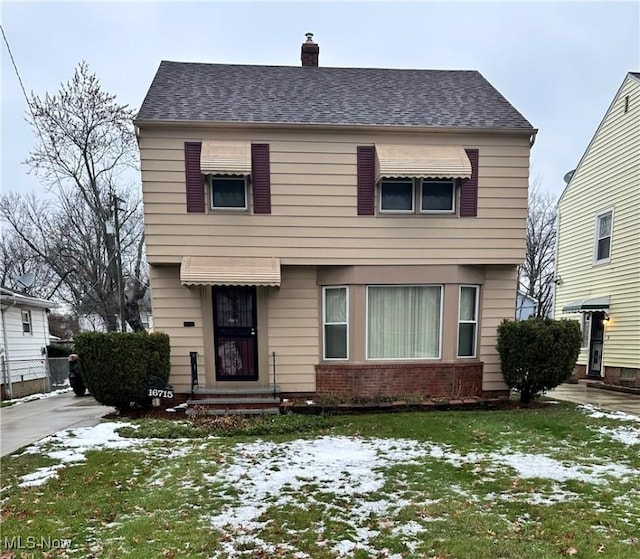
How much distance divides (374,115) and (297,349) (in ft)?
16.5

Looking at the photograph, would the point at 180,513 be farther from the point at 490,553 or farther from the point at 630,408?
the point at 630,408

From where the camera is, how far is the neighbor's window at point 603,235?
1138cm

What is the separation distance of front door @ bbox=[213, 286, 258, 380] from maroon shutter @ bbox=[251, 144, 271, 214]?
1670 millimetres

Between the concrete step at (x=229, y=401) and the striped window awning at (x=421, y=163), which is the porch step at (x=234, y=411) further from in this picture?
the striped window awning at (x=421, y=163)

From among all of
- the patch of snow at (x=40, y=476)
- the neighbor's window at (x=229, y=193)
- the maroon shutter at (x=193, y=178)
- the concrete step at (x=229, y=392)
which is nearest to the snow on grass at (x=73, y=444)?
the patch of snow at (x=40, y=476)

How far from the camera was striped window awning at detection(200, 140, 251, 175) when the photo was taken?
6.98 meters

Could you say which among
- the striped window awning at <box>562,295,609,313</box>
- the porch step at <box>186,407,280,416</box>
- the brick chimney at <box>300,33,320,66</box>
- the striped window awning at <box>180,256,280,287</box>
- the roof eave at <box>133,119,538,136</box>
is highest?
the brick chimney at <box>300,33,320,66</box>

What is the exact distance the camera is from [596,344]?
1200 cm

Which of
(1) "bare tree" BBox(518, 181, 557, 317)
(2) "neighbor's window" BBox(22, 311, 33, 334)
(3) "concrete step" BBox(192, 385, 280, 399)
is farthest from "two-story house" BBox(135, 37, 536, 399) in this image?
(1) "bare tree" BBox(518, 181, 557, 317)

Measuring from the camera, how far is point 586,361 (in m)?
12.4

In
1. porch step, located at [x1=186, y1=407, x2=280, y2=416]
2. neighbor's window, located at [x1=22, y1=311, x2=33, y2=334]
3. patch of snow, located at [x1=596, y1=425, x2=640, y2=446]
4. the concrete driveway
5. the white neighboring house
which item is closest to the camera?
patch of snow, located at [x1=596, y1=425, x2=640, y2=446]

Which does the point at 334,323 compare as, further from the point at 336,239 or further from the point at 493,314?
the point at 493,314

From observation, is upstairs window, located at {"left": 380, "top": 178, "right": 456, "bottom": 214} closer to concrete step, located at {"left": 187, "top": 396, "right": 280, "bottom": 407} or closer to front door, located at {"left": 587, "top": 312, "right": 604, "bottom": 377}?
concrete step, located at {"left": 187, "top": 396, "right": 280, "bottom": 407}

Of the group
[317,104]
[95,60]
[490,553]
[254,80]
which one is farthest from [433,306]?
[95,60]
